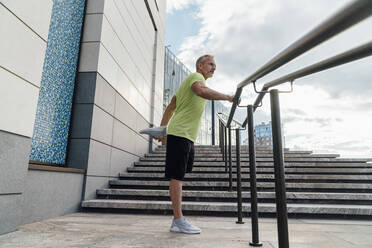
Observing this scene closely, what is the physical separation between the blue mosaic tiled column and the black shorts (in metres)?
1.34

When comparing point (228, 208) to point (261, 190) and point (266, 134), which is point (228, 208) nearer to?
point (261, 190)

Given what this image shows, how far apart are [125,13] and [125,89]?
4.37 ft

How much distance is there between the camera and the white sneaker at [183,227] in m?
1.73

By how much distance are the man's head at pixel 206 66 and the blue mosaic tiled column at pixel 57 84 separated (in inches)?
61.4

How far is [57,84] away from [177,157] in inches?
67.3

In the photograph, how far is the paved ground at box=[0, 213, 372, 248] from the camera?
1.44 m

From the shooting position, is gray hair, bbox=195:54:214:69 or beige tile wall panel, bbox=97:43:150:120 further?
beige tile wall panel, bbox=97:43:150:120

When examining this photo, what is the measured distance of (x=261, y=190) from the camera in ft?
10.3

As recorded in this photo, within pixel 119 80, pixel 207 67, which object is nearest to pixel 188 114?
pixel 207 67

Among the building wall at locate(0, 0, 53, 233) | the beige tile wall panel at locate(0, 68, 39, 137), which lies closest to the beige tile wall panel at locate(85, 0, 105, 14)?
the building wall at locate(0, 0, 53, 233)

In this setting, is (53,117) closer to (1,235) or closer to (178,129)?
(1,235)

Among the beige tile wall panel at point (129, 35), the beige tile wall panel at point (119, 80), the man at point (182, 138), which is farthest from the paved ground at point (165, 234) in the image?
the beige tile wall panel at point (129, 35)

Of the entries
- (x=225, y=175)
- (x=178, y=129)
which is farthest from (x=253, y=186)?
(x=225, y=175)

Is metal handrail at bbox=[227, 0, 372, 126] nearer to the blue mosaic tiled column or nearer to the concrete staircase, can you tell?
the concrete staircase
